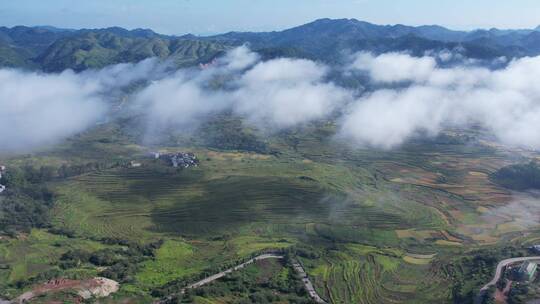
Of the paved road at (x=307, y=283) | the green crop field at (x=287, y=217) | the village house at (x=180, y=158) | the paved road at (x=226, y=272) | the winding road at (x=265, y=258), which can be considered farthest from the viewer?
the village house at (x=180, y=158)

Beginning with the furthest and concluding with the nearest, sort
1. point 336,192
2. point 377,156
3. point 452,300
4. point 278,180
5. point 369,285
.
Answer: point 377,156 → point 278,180 → point 336,192 → point 369,285 → point 452,300

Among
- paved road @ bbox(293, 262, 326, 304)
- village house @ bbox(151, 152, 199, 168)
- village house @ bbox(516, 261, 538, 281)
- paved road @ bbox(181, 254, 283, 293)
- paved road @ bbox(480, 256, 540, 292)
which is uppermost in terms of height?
village house @ bbox(151, 152, 199, 168)

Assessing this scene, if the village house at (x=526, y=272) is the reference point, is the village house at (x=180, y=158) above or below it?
above

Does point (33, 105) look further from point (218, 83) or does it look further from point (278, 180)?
point (278, 180)

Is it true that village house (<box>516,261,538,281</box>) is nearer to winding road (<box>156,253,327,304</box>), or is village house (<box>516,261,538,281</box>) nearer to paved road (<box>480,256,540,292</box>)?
paved road (<box>480,256,540,292</box>)

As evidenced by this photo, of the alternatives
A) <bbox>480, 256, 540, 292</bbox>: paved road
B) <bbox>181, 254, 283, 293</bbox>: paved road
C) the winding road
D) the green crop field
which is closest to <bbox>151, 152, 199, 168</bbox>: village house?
the green crop field

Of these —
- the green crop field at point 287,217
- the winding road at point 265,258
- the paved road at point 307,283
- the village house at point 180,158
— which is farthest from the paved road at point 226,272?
the village house at point 180,158

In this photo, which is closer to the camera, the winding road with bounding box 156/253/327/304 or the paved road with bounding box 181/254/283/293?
the winding road with bounding box 156/253/327/304

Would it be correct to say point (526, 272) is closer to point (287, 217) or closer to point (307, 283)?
point (307, 283)

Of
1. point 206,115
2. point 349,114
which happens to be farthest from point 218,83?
point 349,114

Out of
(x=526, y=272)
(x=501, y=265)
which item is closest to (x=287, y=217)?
(x=501, y=265)

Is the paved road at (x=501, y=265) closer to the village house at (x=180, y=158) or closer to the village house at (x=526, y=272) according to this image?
the village house at (x=526, y=272)
